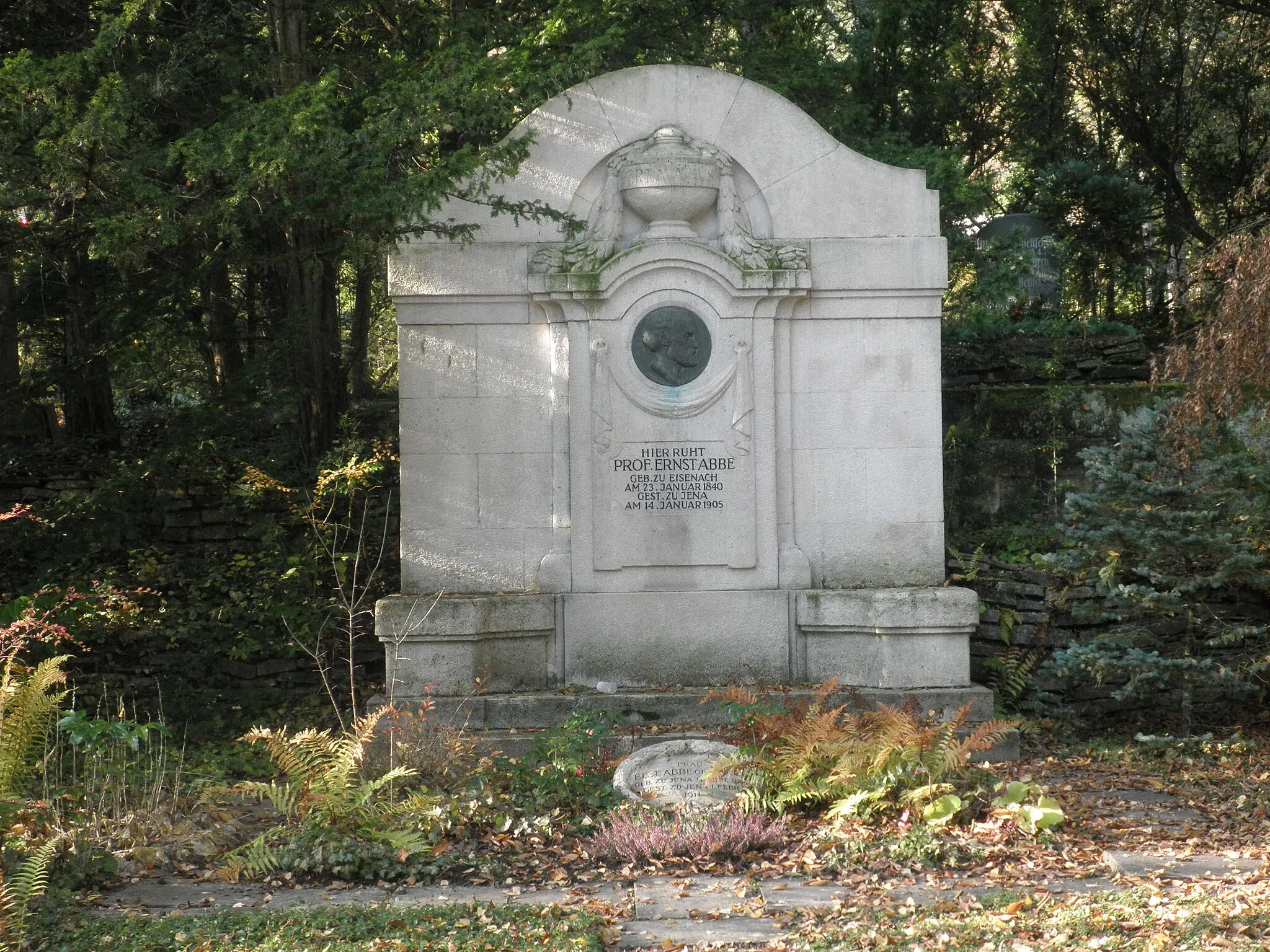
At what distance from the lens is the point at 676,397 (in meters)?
7.95

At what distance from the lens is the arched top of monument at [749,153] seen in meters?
7.97

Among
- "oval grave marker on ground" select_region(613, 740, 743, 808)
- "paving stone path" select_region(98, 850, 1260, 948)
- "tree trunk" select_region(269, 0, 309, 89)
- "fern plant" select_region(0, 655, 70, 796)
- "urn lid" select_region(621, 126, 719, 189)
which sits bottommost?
"paving stone path" select_region(98, 850, 1260, 948)

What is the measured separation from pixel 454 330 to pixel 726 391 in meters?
1.78

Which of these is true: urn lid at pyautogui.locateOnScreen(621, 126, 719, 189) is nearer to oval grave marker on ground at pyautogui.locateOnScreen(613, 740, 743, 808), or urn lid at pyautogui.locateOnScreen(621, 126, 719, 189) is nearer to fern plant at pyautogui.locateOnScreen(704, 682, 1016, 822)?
fern plant at pyautogui.locateOnScreen(704, 682, 1016, 822)

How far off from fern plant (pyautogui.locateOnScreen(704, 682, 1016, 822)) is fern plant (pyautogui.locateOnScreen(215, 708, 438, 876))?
146 cm

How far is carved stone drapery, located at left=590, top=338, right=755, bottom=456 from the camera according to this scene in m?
7.93

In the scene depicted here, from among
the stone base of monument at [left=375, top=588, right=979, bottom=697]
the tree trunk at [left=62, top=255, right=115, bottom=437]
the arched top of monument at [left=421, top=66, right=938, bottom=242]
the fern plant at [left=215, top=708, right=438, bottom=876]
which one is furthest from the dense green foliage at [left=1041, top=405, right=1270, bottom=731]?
the tree trunk at [left=62, top=255, right=115, bottom=437]

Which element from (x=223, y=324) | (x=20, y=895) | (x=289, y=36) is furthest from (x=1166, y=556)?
(x=223, y=324)

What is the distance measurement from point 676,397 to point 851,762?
9.26 feet

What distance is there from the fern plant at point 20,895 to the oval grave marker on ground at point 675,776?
2.61 m

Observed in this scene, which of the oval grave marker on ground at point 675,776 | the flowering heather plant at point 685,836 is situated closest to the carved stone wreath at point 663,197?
the oval grave marker on ground at point 675,776

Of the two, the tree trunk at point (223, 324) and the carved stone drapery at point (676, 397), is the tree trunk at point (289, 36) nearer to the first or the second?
the tree trunk at point (223, 324)

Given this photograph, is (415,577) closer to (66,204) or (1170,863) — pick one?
(66,204)

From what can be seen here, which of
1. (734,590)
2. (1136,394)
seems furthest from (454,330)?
(1136,394)
